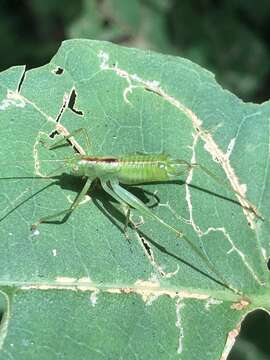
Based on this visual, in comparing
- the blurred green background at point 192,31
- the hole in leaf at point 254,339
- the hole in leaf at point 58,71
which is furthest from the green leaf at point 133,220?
the blurred green background at point 192,31

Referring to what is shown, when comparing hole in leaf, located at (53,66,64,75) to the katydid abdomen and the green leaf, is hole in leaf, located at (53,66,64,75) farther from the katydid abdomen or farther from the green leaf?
the katydid abdomen

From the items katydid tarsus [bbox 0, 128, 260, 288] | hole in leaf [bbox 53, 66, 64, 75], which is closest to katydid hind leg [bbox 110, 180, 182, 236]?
katydid tarsus [bbox 0, 128, 260, 288]

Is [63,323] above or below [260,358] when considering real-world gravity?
above

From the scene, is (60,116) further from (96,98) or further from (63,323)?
(63,323)

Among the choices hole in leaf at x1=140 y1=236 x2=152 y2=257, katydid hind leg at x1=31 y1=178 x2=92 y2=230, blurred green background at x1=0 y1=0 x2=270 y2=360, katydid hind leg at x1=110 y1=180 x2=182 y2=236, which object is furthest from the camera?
blurred green background at x1=0 y1=0 x2=270 y2=360

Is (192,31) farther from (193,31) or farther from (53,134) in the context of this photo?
(53,134)

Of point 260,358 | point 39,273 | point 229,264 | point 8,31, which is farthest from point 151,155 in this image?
point 8,31

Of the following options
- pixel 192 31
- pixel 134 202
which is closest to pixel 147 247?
pixel 134 202
